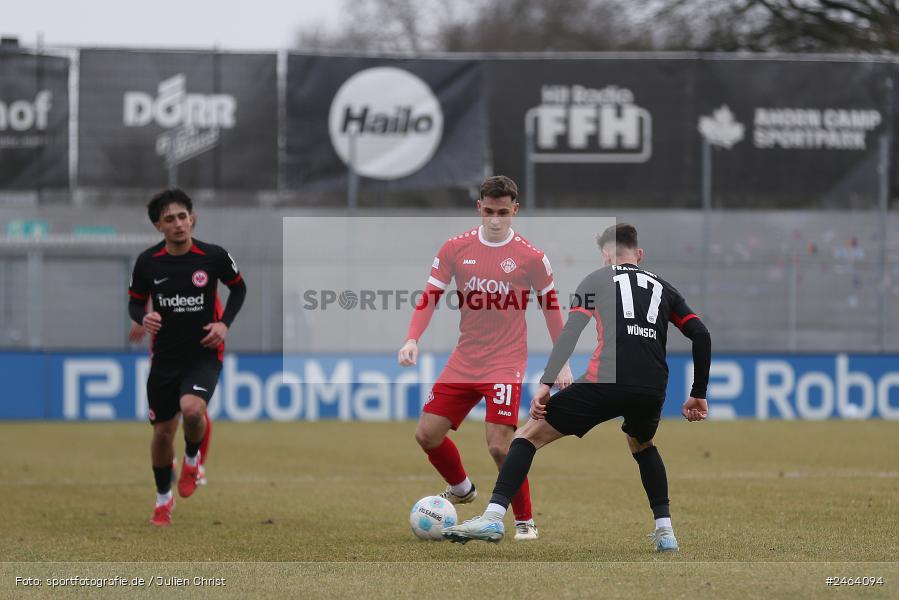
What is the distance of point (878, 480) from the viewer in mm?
11789

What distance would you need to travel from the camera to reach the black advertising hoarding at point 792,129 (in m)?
23.0

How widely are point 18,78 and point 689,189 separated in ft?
38.0

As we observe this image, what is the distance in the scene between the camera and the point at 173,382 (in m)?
9.68

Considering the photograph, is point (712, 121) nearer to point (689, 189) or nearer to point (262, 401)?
point (689, 189)

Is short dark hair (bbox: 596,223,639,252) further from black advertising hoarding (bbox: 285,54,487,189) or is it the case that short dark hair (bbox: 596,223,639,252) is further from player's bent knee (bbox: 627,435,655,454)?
black advertising hoarding (bbox: 285,54,487,189)

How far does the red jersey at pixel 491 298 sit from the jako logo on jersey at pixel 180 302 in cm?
211

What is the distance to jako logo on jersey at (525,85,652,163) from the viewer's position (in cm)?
2275

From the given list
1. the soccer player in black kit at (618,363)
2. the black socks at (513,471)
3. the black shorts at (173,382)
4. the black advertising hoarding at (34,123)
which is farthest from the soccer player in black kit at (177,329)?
the black advertising hoarding at (34,123)

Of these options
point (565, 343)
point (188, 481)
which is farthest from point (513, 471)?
point (188, 481)

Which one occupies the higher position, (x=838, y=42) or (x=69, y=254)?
(x=838, y=42)

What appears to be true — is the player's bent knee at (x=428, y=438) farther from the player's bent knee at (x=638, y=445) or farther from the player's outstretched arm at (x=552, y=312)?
the player's bent knee at (x=638, y=445)

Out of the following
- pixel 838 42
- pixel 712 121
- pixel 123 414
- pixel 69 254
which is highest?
pixel 838 42

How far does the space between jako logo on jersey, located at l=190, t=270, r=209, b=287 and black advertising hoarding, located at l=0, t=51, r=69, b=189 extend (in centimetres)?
1326

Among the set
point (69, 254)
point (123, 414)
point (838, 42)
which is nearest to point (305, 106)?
point (69, 254)
